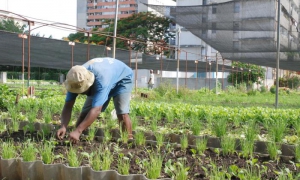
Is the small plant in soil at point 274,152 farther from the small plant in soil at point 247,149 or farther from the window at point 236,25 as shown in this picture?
the window at point 236,25

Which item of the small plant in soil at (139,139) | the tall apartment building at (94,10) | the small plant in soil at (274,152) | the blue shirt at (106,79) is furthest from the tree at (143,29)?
the small plant in soil at (274,152)

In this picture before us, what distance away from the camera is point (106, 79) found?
3.57 meters

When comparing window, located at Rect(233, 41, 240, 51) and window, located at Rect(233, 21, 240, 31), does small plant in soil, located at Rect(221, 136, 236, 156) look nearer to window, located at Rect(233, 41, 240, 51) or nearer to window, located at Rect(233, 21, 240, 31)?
window, located at Rect(233, 21, 240, 31)

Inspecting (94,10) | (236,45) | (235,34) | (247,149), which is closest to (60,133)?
(247,149)

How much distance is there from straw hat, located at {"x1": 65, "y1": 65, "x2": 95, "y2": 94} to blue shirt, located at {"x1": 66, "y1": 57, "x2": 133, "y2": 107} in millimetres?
96

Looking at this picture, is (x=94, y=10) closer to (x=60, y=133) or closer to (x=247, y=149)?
(x=60, y=133)

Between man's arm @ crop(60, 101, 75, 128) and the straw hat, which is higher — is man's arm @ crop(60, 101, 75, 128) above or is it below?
below

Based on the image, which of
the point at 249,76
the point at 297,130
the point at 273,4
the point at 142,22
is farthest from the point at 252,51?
the point at 142,22

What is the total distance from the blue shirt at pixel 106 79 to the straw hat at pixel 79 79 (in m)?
0.10

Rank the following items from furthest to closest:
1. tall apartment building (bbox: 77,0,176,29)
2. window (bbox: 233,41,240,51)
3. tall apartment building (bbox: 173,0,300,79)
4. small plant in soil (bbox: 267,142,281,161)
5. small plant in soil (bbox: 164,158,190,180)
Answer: tall apartment building (bbox: 77,0,176,29) < window (bbox: 233,41,240,51) < tall apartment building (bbox: 173,0,300,79) < small plant in soil (bbox: 267,142,281,161) < small plant in soil (bbox: 164,158,190,180)

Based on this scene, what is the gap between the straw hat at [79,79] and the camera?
11.0 ft

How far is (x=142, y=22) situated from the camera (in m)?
33.9

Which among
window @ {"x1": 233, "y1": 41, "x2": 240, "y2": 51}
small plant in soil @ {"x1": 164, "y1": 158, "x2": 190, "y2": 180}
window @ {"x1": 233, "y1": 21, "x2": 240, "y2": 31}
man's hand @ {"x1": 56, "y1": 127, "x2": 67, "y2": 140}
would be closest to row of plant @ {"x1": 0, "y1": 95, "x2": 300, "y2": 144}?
man's hand @ {"x1": 56, "y1": 127, "x2": 67, "y2": 140}

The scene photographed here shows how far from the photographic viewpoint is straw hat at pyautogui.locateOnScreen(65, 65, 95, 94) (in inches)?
132
